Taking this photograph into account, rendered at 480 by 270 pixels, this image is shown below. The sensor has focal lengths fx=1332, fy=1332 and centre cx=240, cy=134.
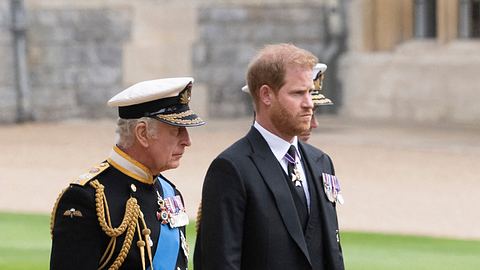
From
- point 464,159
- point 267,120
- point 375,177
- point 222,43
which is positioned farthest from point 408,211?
point 222,43

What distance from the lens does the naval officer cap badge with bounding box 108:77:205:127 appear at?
12.4 ft

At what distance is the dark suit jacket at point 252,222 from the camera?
12.5ft

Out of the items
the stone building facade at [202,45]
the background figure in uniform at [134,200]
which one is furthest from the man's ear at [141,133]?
the stone building facade at [202,45]

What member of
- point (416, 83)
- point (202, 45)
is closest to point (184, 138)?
point (416, 83)

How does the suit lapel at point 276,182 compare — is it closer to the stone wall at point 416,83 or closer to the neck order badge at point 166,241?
the neck order badge at point 166,241

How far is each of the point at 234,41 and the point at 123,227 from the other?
13.7 metres

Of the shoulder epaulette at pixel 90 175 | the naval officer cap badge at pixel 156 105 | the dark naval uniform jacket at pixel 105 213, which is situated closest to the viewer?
the dark naval uniform jacket at pixel 105 213

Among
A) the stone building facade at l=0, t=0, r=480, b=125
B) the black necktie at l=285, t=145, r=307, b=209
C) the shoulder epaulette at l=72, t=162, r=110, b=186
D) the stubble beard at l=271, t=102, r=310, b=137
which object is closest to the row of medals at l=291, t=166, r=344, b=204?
the black necktie at l=285, t=145, r=307, b=209

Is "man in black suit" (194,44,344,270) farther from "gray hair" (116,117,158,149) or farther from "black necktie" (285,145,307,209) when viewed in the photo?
"gray hair" (116,117,158,149)

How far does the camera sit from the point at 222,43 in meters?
17.3

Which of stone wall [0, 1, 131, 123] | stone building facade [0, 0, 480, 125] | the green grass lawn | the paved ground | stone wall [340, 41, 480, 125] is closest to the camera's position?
the green grass lawn

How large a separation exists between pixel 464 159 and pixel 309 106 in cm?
915

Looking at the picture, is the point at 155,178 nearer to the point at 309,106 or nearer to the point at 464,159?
the point at 309,106

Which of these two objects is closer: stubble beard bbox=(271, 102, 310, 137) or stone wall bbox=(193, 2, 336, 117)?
stubble beard bbox=(271, 102, 310, 137)
